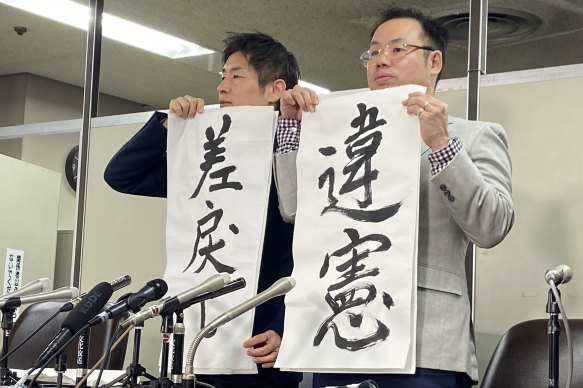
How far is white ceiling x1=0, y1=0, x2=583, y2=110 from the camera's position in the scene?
16.7ft

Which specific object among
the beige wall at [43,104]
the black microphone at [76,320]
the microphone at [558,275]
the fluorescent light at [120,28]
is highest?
the fluorescent light at [120,28]

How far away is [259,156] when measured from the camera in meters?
2.44

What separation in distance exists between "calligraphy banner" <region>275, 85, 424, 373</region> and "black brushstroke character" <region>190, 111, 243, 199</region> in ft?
0.93

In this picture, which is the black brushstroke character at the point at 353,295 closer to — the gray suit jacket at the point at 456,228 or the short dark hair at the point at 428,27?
the gray suit jacket at the point at 456,228

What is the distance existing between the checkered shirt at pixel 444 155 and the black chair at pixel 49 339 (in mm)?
1444

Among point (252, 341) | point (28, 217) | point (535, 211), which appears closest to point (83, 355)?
point (252, 341)

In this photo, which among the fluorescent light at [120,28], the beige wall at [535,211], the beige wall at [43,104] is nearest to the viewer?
the beige wall at [535,211]

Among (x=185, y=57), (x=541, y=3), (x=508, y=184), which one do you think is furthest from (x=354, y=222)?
(x=185, y=57)

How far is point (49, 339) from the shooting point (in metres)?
3.23

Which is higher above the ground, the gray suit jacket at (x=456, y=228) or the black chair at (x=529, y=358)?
the gray suit jacket at (x=456, y=228)

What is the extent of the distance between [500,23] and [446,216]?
3398 millimetres

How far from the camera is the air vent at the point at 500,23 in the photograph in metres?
5.06

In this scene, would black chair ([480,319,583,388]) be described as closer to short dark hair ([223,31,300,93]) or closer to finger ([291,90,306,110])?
finger ([291,90,306,110])

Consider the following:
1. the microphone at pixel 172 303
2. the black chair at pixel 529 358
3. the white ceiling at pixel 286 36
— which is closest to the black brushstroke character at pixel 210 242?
the microphone at pixel 172 303
